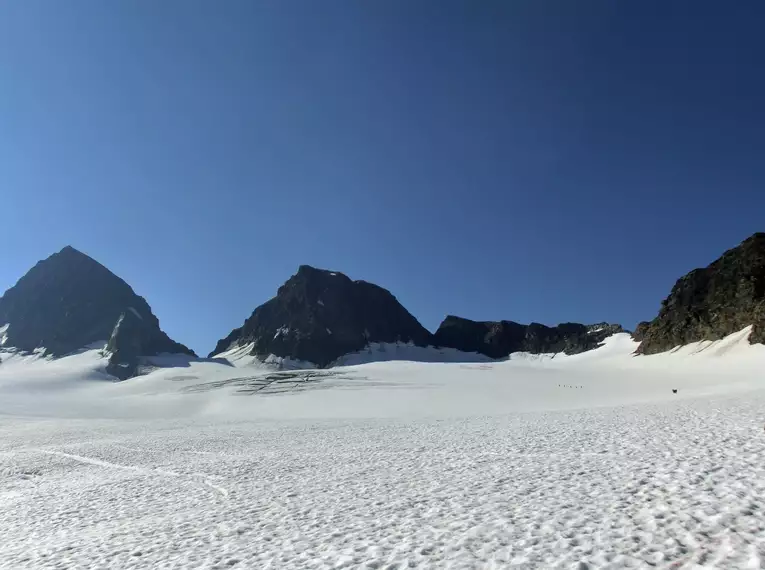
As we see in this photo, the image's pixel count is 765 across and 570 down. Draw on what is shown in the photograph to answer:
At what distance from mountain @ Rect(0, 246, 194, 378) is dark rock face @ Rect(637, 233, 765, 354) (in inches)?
5657

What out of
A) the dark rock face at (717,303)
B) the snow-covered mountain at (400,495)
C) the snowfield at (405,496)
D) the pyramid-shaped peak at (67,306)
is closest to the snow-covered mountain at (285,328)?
the pyramid-shaped peak at (67,306)

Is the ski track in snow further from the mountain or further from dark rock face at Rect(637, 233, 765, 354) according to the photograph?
the mountain

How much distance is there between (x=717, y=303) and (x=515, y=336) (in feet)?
315

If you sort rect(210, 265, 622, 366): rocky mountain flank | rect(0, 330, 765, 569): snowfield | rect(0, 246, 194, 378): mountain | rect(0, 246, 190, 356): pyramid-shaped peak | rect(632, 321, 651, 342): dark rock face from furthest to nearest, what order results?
rect(0, 246, 190, 356): pyramid-shaped peak, rect(210, 265, 622, 366): rocky mountain flank, rect(0, 246, 194, 378): mountain, rect(632, 321, 651, 342): dark rock face, rect(0, 330, 765, 569): snowfield

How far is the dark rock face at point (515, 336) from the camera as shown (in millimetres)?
163625

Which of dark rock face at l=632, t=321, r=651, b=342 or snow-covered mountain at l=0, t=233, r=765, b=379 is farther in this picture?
snow-covered mountain at l=0, t=233, r=765, b=379

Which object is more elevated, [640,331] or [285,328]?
[285,328]

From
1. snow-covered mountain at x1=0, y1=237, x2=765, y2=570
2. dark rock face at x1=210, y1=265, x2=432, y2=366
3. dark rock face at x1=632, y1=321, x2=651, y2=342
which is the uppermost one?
dark rock face at x1=210, y1=265, x2=432, y2=366

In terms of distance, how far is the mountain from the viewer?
161m

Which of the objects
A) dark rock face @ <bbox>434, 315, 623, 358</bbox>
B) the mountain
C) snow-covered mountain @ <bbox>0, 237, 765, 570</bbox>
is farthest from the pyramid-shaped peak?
snow-covered mountain @ <bbox>0, 237, 765, 570</bbox>

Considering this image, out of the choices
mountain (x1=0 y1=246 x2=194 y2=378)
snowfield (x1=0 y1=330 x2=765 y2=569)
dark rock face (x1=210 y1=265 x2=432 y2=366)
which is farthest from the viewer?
dark rock face (x1=210 y1=265 x2=432 y2=366)

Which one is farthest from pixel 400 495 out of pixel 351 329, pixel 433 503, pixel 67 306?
pixel 67 306

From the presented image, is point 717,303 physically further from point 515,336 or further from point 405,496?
point 405,496

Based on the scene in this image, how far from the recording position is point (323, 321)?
16738 centimetres
